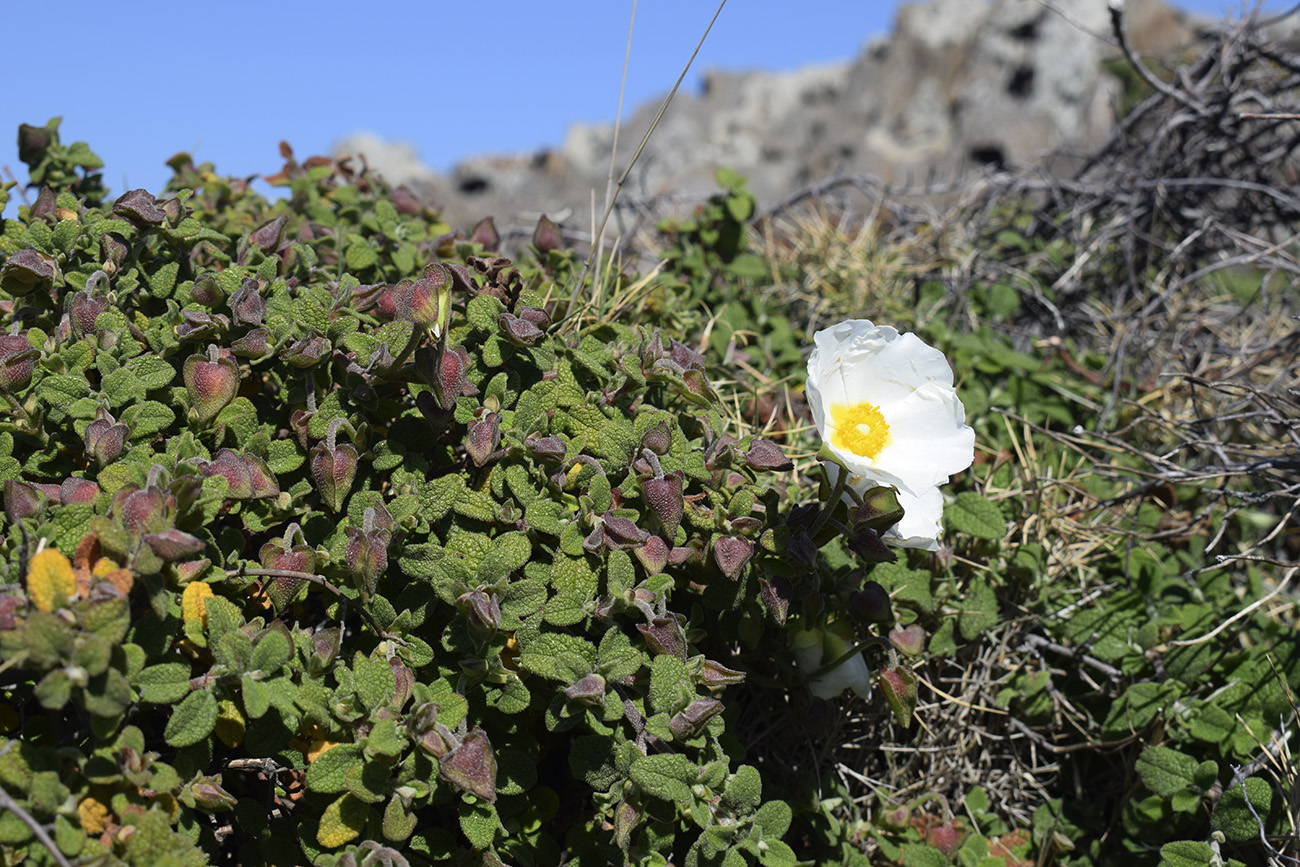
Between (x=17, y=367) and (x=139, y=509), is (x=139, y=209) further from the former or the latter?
(x=139, y=509)

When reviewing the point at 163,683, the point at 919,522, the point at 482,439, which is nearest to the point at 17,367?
the point at 163,683

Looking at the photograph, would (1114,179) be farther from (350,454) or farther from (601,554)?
(350,454)

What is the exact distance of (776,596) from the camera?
156 cm

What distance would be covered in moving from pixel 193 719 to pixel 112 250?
101 cm

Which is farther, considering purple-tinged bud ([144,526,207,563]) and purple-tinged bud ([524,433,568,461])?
purple-tinged bud ([524,433,568,461])

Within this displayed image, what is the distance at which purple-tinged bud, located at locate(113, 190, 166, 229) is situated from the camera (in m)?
1.74

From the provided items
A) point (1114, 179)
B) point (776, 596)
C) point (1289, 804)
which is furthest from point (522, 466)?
point (1114, 179)

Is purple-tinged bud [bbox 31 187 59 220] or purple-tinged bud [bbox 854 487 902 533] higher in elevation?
purple-tinged bud [bbox 31 187 59 220]

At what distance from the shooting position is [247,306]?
1642mm

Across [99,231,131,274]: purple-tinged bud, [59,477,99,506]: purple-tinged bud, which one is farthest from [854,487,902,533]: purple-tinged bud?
[99,231,131,274]: purple-tinged bud

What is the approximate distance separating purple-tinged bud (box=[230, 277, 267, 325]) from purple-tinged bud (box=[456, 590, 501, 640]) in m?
0.67

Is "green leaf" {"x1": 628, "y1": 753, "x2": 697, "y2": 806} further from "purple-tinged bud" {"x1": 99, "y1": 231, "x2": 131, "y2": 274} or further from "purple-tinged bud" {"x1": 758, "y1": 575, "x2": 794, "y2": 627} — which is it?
"purple-tinged bud" {"x1": 99, "y1": 231, "x2": 131, "y2": 274}

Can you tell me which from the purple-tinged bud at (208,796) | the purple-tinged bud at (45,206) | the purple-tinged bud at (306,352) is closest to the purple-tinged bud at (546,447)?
the purple-tinged bud at (306,352)

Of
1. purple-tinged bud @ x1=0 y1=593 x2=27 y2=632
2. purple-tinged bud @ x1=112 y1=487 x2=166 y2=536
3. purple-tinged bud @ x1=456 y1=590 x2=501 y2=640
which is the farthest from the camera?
purple-tinged bud @ x1=456 y1=590 x2=501 y2=640
